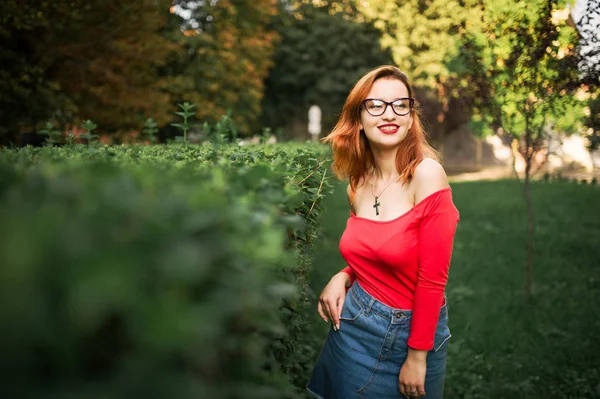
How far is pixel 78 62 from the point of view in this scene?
1375 cm

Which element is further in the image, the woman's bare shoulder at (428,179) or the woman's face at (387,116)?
the woman's face at (387,116)

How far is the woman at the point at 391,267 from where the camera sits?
2.49m

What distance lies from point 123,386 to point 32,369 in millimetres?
128

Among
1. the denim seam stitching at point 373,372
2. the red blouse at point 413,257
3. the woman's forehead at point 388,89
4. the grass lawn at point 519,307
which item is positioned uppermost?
the woman's forehead at point 388,89

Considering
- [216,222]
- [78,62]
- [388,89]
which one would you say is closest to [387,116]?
[388,89]

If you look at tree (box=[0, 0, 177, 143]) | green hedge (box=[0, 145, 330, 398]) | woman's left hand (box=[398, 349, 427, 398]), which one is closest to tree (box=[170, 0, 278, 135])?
tree (box=[0, 0, 177, 143])

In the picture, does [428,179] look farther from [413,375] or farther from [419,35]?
[419,35]

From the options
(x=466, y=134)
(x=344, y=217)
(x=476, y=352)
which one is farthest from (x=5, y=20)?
(x=466, y=134)

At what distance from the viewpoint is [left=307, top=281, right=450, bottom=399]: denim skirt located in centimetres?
264

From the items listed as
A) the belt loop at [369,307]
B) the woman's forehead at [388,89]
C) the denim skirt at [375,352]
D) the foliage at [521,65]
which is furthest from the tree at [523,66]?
the belt loop at [369,307]

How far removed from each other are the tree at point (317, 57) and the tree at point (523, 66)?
2720cm

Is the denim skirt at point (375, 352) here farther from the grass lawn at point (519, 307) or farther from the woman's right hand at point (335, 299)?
the grass lawn at point (519, 307)

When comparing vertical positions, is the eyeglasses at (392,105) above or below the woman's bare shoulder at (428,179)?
above

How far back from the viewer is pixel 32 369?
0.72 meters
